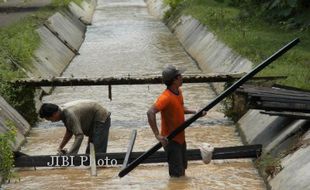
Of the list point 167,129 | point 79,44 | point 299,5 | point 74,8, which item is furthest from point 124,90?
point 74,8

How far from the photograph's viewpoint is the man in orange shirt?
10739 mm

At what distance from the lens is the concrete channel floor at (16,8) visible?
114 ft

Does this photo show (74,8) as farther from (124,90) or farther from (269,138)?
(269,138)

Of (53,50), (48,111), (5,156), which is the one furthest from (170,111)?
(53,50)

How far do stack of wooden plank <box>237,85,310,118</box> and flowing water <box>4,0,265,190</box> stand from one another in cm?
125

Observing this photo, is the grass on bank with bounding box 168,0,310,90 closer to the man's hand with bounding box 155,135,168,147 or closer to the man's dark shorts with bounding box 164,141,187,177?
the man's dark shorts with bounding box 164,141,187,177

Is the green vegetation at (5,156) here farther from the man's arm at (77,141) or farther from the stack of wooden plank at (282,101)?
the stack of wooden plank at (282,101)

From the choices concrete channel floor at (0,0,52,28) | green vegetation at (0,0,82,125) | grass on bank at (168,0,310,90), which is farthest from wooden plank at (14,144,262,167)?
concrete channel floor at (0,0,52,28)

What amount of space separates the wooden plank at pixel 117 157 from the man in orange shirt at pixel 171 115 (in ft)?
3.18

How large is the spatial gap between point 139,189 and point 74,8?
3302 cm

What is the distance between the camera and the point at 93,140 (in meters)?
12.6

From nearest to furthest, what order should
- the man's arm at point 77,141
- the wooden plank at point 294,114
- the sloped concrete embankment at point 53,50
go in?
the wooden plank at point 294,114
the man's arm at point 77,141
the sloped concrete embankment at point 53,50

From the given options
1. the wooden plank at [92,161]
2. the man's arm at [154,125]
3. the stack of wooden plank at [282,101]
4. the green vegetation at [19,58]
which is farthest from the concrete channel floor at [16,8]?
the man's arm at [154,125]

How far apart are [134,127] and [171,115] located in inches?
233
